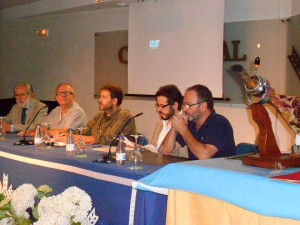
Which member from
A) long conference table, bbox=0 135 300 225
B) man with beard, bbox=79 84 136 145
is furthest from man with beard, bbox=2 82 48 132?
long conference table, bbox=0 135 300 225

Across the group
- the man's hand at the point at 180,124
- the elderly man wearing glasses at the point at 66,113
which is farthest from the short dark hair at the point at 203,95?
the elderly man wearing glasses at the point at 66,113

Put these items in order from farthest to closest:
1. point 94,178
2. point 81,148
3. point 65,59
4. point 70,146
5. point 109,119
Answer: point 65,59, point 109,119, point 81,148, point 70,146, point 94,178

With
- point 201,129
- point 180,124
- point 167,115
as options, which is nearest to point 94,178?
point 180,124

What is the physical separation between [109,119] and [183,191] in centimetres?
205

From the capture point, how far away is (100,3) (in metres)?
5.56

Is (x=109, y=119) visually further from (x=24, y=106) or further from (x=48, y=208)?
(x=48, y=208)

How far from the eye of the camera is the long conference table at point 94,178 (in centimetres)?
223

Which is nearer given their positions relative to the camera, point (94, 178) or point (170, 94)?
point (94, 178)

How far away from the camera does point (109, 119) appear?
152 inches

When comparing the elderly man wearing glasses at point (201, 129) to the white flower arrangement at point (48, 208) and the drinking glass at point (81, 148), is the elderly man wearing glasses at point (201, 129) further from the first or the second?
the white flower arrangement at point (48, 208)

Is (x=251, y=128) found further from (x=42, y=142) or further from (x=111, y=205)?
(x=111, y=205)

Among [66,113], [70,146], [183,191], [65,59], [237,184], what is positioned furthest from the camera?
[65,59]

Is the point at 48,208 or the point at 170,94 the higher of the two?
the point at 170,94

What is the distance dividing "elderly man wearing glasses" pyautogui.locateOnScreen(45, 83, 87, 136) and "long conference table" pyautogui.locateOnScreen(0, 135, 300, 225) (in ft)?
4.16
